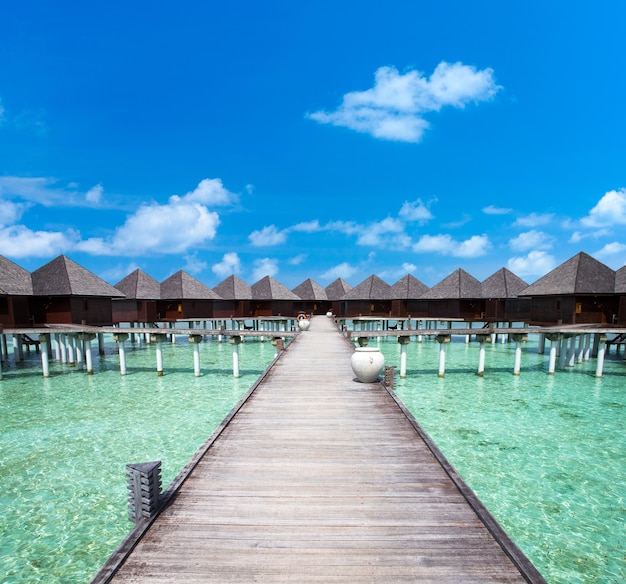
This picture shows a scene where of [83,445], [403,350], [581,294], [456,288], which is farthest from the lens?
[456,288]

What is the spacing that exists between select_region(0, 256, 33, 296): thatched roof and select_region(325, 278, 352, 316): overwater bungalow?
3120 cm

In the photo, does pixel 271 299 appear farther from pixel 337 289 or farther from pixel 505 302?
pixel 505 302

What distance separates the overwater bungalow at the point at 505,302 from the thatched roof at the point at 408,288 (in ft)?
21.5

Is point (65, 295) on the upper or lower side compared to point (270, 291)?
lower

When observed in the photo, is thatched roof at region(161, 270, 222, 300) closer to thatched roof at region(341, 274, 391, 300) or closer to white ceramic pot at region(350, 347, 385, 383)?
thatched roof at region(341, 274, 391, 300)

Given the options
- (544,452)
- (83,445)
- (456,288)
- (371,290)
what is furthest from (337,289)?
(83,445)

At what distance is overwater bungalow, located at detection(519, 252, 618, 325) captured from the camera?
2519 cm

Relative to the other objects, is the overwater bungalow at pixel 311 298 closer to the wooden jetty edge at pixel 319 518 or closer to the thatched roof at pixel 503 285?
the thatched roof at pixel 503 285

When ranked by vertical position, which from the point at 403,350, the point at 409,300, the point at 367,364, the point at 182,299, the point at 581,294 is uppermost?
the point at 182,299

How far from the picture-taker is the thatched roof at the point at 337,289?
4806 centimetres

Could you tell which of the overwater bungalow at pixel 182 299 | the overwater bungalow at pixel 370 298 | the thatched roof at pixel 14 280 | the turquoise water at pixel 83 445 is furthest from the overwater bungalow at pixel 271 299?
the thatched roof at pixel 14 280

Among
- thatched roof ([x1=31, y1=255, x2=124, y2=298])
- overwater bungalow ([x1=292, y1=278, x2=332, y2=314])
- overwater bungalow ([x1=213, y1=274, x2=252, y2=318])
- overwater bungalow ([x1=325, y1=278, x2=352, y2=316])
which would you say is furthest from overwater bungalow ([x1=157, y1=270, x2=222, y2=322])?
overwater bungalow ([x1=325, y1=278, x2=352, y2=316])

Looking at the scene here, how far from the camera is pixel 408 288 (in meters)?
40.5

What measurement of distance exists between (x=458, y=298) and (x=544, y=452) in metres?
27.9
